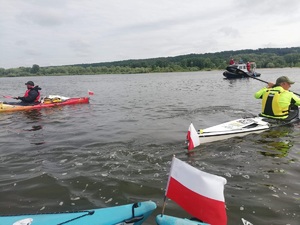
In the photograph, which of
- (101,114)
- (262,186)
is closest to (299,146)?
(262,186)

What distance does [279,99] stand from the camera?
9148mm

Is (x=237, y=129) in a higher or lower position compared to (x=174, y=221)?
lower

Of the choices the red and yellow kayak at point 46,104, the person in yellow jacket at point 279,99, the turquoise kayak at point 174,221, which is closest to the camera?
the turquoise kayak at point 174,221

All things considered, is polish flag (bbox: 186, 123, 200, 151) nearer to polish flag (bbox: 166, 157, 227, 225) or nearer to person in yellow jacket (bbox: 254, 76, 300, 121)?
person in yellow jacket (bbox: 254, 76, 300, 121)

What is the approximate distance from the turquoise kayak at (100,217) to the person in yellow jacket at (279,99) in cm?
750


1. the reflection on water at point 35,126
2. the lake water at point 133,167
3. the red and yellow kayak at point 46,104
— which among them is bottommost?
the lake water at point 133,167

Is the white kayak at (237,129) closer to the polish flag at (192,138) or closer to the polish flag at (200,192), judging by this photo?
the polish flag at (192,138)

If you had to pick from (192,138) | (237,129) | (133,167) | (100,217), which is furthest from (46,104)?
(100,217)

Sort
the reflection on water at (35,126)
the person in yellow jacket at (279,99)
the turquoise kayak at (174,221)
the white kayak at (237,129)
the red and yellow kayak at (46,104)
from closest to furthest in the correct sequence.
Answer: the turquoise kayak at (174,221) → the white kayak at (237,129) → the person in yellow jacket at (279,99) → the reflection on water at (35,126) → the red and yellow kayak at (46,104)

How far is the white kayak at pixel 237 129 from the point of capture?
8.23 meters

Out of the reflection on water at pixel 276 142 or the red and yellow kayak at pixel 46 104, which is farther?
the red and yellow kayak at pixel 46 104

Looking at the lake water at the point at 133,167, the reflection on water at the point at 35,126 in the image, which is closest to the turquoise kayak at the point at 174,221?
the lake water at the point at 133,167

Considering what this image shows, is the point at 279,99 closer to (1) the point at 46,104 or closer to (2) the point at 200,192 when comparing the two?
(2) the point at 200,192

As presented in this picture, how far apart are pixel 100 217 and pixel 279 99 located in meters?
7.96
